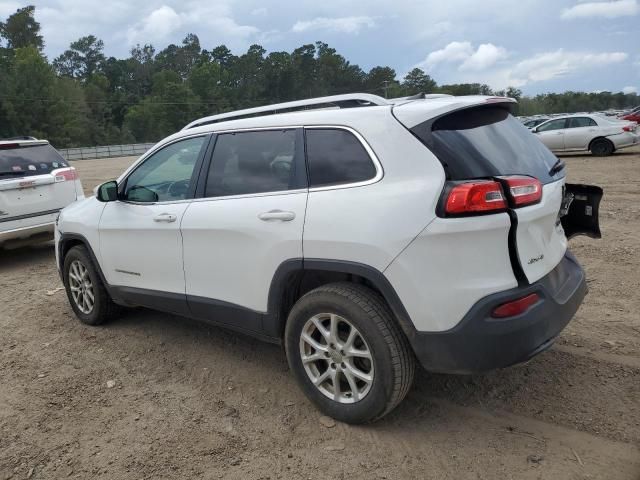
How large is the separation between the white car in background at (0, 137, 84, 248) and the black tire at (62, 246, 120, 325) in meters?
2.67

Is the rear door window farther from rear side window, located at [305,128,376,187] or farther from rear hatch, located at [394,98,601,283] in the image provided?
rear side window, located at [305,128,376,187]

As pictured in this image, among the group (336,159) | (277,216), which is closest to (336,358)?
(277,216)

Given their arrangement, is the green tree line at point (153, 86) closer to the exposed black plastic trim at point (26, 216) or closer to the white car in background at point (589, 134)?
the white car in background at point (589, 134)

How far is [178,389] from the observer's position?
374 centimetres

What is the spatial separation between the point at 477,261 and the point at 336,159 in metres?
1.01

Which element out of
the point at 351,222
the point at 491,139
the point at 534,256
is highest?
the point at 491,139

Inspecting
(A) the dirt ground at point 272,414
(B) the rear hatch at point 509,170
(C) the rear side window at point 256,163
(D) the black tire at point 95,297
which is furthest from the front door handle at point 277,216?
(D) the black tire at point 95,297

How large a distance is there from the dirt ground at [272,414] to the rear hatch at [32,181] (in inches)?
117

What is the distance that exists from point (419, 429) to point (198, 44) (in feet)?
464

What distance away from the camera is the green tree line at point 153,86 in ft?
263

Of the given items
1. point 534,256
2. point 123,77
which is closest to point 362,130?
point 534,256

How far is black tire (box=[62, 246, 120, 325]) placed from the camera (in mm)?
4805

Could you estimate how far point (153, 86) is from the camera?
108 metres

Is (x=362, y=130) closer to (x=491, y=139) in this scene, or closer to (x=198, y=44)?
(x=491, y=139)
